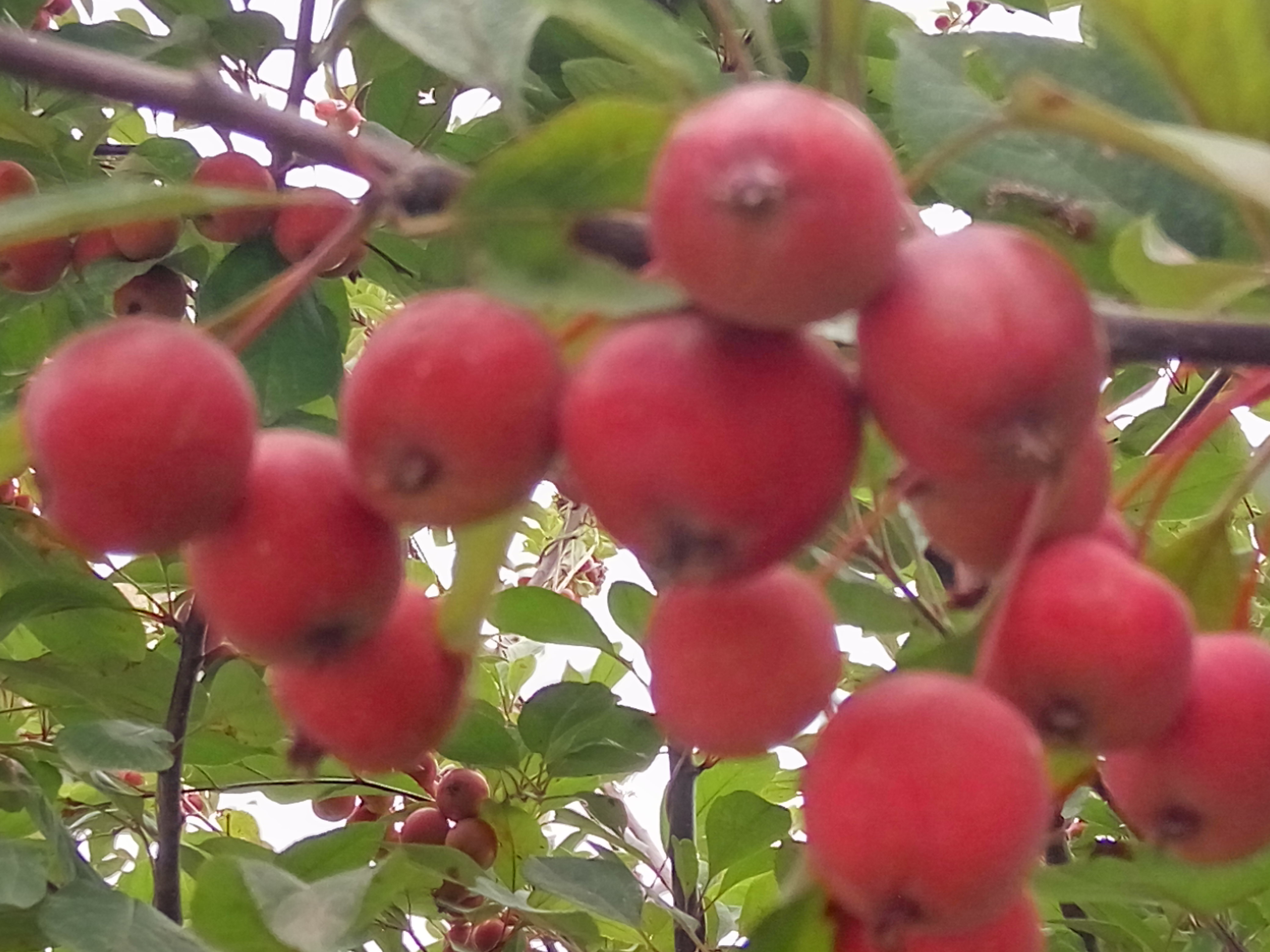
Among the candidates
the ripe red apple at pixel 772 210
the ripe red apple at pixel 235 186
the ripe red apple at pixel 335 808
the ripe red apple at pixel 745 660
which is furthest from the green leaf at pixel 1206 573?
the ripe red apple at pixel 335 808

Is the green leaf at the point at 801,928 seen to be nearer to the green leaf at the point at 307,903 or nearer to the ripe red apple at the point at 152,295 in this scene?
the green leaf at the point at 307,903

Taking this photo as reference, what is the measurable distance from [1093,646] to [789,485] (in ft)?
0.41

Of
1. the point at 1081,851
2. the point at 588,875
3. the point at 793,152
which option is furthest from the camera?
the point at 1081,851

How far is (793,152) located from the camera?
339 millimetres

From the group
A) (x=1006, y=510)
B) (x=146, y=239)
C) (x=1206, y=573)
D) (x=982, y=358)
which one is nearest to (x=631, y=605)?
(x=146, y=239)

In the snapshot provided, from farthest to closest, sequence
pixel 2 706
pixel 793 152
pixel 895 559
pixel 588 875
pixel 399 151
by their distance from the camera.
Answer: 1. pixel 2 706
2. pixel 895 559
3. pixel 588 875
4. pixel 399 151
5. pixel 793 152

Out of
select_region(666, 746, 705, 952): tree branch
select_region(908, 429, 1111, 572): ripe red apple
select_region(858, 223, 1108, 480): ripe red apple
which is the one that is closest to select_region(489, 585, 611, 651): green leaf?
select_region(666, 746, 705, 952): tree branch

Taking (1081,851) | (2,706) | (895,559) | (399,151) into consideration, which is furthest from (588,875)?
(2,706)

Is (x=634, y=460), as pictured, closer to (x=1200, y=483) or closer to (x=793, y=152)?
(x=793, y=152)

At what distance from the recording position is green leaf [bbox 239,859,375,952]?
0.60 m

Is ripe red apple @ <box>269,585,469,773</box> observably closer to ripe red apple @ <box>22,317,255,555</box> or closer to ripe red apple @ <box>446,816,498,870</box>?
ripe red apple @ <box>22,317,255,555</box>

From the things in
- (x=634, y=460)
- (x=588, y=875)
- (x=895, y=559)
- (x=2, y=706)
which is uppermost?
(x=634, y=460)

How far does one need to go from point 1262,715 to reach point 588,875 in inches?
Result: 24.3

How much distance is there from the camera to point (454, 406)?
386 mm
